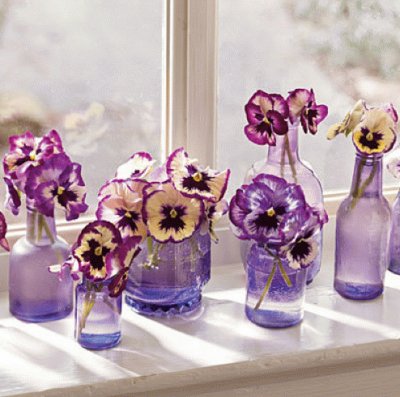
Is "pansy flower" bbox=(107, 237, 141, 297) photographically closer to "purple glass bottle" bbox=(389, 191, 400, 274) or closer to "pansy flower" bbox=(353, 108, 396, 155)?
"pansy flower" bbox=(353, 108, 396, 155)

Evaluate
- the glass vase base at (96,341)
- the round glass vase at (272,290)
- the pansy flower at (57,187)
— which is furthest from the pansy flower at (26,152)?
the round glass vase at (272,290)

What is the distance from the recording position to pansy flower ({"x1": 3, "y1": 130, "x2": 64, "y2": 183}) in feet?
4.85

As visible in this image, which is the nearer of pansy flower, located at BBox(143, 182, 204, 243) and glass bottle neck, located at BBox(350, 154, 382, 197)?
pansy flower, located at BBox(143, 182, 204, 243)

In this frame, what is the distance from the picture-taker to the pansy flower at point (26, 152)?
1478 mm

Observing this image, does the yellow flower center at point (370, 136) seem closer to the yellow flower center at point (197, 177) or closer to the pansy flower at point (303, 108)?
the pansy flower at point (303, 108)

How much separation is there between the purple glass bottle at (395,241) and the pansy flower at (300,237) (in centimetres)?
33

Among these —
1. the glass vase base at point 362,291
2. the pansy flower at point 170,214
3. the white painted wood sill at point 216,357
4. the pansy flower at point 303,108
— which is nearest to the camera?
the white painted wood sill at point 216,357

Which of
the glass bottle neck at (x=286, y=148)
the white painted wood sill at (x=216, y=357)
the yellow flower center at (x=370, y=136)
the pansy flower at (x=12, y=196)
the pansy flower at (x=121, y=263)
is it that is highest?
the yellow flower center at (x=370, y=136)

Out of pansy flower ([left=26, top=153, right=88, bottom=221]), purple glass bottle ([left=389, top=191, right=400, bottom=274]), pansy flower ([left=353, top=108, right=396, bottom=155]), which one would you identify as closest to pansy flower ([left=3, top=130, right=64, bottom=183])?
pansy flower ([left=26, top=153, right=88, bottom=221])

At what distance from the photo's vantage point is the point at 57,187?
4.87ft

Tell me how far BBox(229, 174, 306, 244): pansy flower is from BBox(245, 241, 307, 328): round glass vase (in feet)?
0.13

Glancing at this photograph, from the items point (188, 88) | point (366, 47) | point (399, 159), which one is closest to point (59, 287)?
point (188, 88)

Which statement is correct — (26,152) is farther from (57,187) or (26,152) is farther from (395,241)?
(395,241)

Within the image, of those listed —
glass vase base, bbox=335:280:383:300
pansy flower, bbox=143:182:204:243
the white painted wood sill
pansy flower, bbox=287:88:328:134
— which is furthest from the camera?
glass vase base, bbox=335:280:383:300
